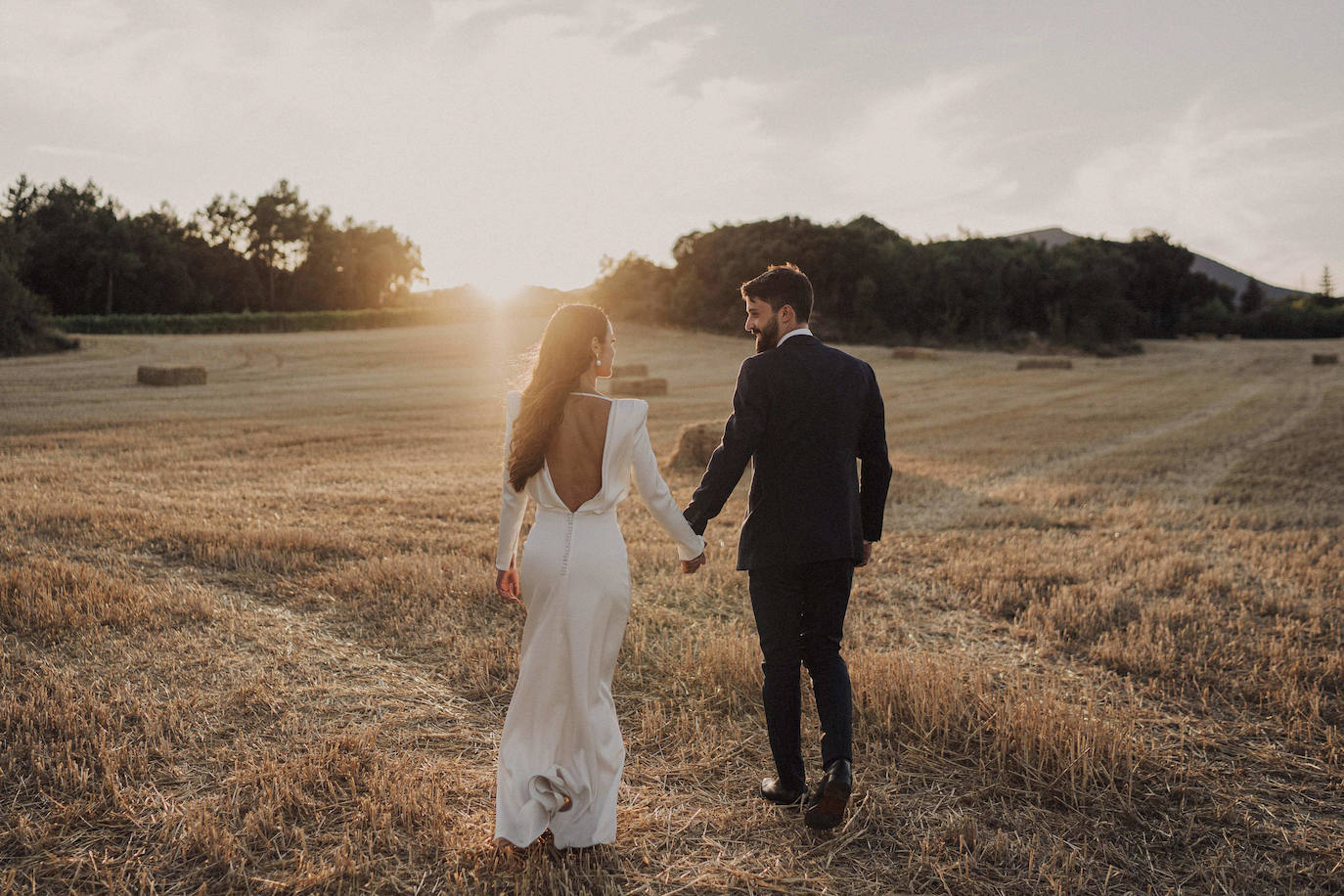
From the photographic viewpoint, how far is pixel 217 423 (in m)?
18.3

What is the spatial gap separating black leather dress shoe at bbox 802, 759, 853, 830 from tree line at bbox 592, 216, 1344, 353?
48.7 meters

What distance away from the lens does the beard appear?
3.80 metres

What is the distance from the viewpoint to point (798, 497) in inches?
146

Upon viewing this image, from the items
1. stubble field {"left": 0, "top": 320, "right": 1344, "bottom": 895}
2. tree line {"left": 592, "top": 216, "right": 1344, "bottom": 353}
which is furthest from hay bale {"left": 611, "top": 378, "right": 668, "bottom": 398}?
tree line {"left": 592, "top": 216, "right": 1344, "bottom": 353}

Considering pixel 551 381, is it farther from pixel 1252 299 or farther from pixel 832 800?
pixel 1252 299

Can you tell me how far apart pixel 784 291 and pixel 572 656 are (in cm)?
182

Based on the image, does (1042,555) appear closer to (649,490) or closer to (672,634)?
(672,634)

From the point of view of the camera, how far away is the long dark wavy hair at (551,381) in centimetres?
346

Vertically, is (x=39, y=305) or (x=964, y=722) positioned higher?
(x=39, y=305)

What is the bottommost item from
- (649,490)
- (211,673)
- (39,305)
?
(211,673)

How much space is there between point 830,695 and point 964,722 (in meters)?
1.33

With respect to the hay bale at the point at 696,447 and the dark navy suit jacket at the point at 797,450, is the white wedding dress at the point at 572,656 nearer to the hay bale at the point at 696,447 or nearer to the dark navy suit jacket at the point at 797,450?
the dark navy suit jacket at the point at 797,450

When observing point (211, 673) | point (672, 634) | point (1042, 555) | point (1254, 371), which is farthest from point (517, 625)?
point (1254, 371)

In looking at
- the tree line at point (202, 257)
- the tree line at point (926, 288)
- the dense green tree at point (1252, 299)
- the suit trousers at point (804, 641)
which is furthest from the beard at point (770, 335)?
the dense green tree at point (1252, 299)
